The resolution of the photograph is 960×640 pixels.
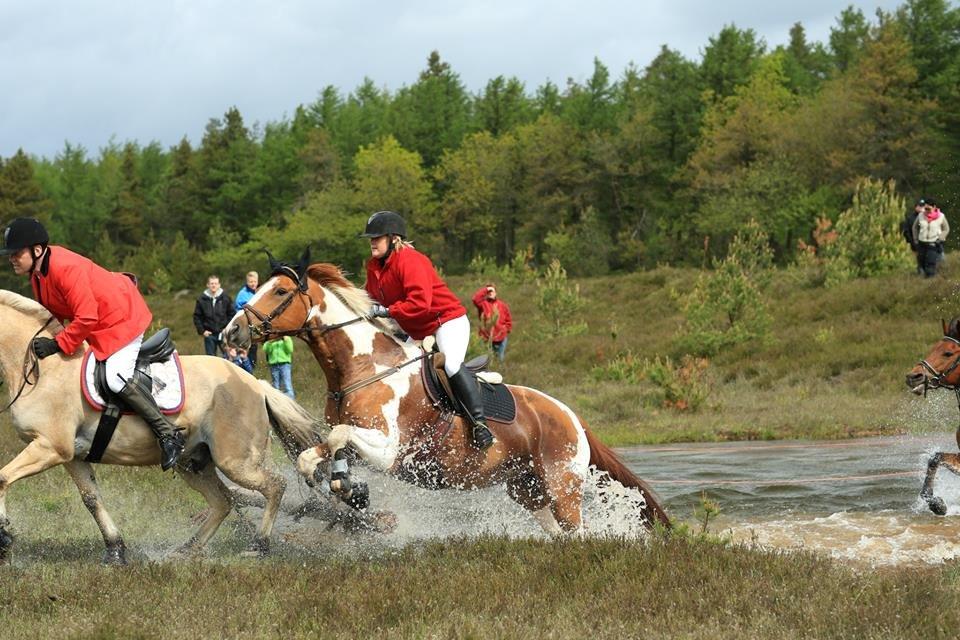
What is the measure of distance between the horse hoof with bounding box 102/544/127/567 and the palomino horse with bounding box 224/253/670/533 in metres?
1.69

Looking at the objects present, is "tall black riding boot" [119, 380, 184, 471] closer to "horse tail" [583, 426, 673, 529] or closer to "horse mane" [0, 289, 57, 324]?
"horse mane" [0, 289, 57, 324]

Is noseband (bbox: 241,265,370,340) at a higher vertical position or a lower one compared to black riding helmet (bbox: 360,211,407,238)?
lower

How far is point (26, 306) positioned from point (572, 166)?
222 feet

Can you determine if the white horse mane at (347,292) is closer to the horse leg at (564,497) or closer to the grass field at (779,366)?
the horse leg at (564,497)

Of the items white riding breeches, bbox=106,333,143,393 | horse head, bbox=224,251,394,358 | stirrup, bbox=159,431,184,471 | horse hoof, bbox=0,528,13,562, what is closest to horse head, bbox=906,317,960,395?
horse head, bbox=224,251,394,358

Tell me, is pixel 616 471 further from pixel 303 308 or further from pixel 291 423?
pixel 303 308

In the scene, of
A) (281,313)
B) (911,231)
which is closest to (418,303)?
(281,313)

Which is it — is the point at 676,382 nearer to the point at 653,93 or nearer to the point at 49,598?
the point at 49,598

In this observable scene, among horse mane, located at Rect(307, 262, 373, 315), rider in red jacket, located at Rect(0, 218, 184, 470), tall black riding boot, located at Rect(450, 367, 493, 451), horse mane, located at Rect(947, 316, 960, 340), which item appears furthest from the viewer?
horse mane, located at Rect(947, 316, 960, 340)

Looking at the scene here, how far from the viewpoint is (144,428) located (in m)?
8.68

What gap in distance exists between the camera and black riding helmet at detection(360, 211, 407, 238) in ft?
28.5

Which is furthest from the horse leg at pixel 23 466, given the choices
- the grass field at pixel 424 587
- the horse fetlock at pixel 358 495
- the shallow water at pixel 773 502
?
the shallow water at pixel 773 502

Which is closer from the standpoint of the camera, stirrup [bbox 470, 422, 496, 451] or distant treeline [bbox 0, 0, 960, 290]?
stirrup [bbox 470, 422, 496, 451]

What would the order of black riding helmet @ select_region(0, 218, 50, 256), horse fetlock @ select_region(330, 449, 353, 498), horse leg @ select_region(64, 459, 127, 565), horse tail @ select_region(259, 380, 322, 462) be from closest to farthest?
1. horse fetlock @ select_region(330, 449, 353, 498)
2. black riding helmet @ select_region(0, 218, 50, 256)
3. horse leg @ select_region(64, 459, 127, 565)
4. horse tail @ select_region(259, 380, 322, 462)
